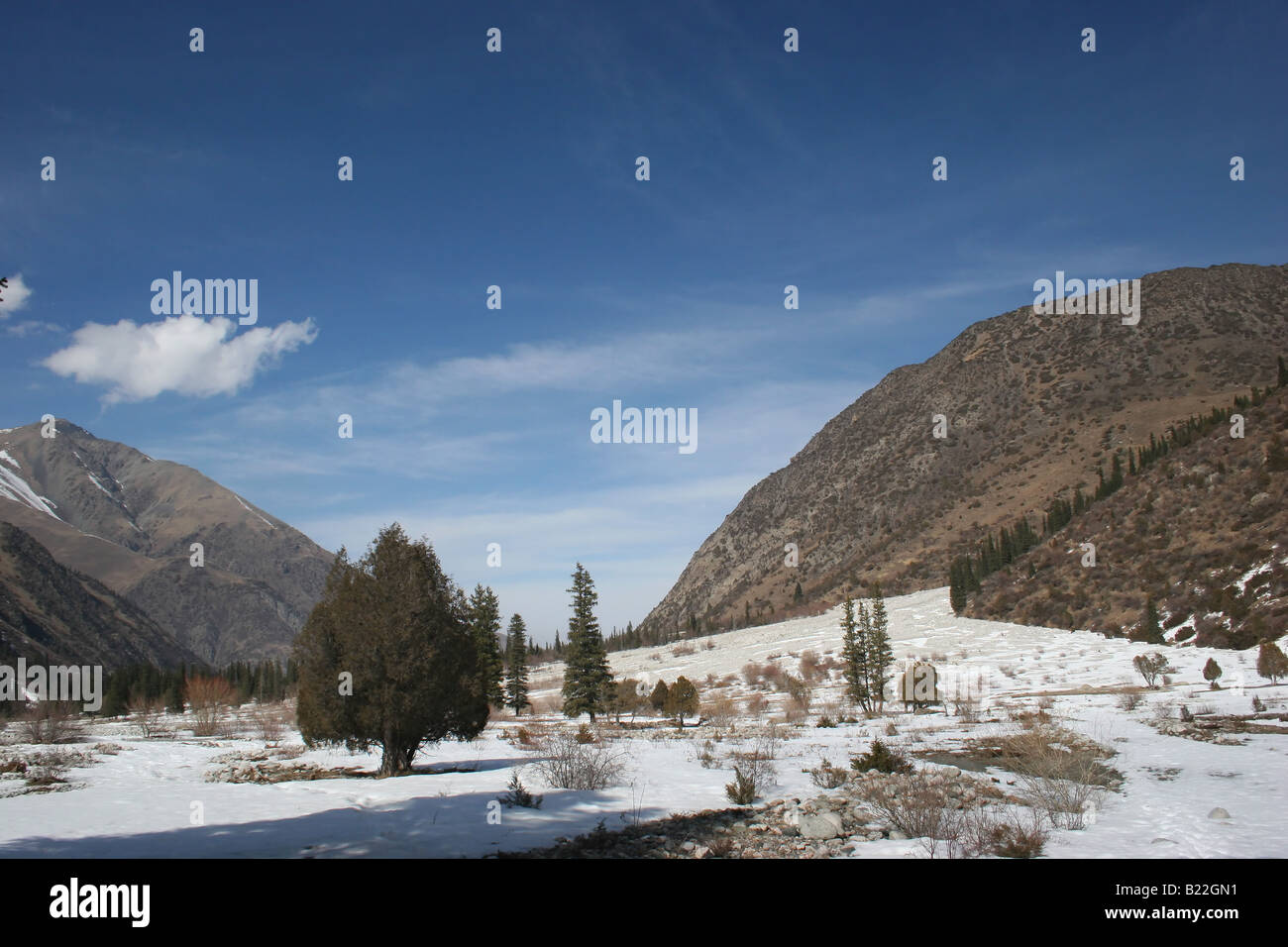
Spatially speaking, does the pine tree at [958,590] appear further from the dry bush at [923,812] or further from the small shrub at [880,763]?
the dry bush at [923,812]

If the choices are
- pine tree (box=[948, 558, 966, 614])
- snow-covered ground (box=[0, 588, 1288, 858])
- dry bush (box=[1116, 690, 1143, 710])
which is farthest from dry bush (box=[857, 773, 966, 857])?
pine tree (box=[948, 558, 966, 614])

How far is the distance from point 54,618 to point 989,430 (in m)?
203

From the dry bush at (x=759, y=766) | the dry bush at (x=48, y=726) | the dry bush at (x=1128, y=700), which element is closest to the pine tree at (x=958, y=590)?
the dry bush at (x=1128, y=700)

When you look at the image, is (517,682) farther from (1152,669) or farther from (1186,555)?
(1186,555)

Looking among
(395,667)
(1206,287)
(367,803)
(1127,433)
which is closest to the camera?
(367,803)

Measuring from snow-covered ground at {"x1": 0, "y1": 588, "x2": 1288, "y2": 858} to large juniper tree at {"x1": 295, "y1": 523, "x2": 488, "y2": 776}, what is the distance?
1.11m

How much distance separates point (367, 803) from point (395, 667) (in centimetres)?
341

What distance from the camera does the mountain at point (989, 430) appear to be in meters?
104

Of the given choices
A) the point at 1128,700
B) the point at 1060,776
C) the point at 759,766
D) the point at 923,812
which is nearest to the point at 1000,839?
the point at 923,812

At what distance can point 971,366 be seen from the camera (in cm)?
14875

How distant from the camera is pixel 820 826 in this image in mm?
11156

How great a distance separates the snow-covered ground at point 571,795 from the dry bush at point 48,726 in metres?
1.19

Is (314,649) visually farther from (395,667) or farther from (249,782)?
(249,782)
